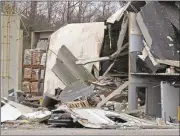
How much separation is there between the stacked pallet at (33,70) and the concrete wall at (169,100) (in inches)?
330

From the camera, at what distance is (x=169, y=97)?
14.5 metres

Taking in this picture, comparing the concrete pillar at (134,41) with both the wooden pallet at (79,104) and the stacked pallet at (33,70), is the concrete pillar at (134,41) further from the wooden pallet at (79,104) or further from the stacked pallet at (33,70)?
the stacked pallet at (33,70)

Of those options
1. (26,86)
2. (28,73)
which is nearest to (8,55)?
(26,86)

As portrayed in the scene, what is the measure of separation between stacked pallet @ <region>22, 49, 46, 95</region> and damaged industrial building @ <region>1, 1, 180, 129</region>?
182 centimetres

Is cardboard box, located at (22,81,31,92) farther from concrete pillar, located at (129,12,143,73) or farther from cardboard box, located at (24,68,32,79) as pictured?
concrete pillar, located at (129,12,143,73)

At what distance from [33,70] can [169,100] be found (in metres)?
9.42

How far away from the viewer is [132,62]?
15.7 metres

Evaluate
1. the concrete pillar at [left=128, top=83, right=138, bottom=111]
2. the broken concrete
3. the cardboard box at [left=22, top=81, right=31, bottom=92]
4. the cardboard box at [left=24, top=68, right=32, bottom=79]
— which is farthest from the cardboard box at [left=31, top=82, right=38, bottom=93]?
the broken concrete

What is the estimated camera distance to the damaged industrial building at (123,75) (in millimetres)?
12844

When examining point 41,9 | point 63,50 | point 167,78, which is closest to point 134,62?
point 167,78

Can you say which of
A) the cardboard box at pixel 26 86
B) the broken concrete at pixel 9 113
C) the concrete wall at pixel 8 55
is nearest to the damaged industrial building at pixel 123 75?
the broken concrete at pixel 9 113

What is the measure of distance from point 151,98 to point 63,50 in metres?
4.37

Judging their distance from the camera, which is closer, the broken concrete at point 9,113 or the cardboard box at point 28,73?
the broken concrete at point 9,113

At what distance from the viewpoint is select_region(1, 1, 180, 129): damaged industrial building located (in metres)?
12.8
